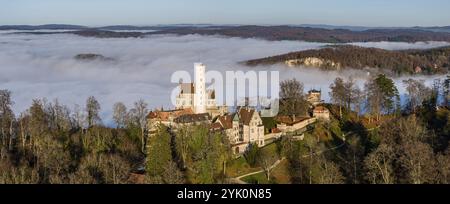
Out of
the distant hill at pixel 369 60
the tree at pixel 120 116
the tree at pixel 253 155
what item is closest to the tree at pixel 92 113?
the tree at pixel 120 116

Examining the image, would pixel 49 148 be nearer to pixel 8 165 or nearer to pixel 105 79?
pixel 8 165

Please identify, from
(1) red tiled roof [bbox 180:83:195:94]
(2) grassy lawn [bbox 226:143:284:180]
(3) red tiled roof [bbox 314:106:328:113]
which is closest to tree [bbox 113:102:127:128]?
(1) red tiled roof [bbox 180:83:195:94]

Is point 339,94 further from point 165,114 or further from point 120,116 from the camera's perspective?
point 120,116

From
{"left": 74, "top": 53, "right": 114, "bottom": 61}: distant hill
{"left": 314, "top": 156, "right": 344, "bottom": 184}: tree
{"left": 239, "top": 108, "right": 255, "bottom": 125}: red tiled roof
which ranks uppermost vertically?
{"left": 239, "top": 108, "right": 255, "bottom": 125}: red tiled roof

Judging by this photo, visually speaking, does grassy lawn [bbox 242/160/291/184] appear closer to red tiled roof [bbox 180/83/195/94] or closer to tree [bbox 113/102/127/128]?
tree [bbox 113/102/127/128]

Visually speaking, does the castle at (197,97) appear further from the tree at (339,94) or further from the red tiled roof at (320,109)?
the tree at (339,94)
